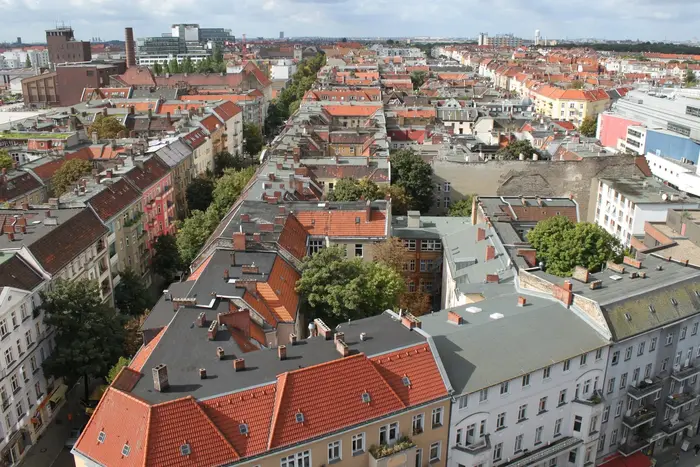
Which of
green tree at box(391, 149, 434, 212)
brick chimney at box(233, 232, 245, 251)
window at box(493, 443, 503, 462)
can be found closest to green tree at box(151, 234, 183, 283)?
brick chimney at box(233, 232, 245, 251)

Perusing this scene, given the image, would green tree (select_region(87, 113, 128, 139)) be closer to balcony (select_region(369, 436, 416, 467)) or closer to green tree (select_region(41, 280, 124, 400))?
green tree (select_region(41, 280, 124, 400))

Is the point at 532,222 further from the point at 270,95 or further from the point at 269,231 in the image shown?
the point at 270,95

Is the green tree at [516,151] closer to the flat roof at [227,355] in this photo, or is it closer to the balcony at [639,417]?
the balcony at [639,417]

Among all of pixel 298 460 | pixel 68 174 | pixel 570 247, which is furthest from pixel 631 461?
pixel 68 174

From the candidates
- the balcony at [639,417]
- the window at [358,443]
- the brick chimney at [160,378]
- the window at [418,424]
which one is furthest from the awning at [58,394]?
the balcony at [639,417]

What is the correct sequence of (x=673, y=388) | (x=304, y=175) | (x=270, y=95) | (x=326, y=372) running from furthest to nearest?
(x=270, y=95) → (x=304, y=175) → (x=673, y=388) → (x=326, y=372)

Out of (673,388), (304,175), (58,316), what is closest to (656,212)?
(673,388)

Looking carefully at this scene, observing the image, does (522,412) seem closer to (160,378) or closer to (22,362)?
(160,378)
